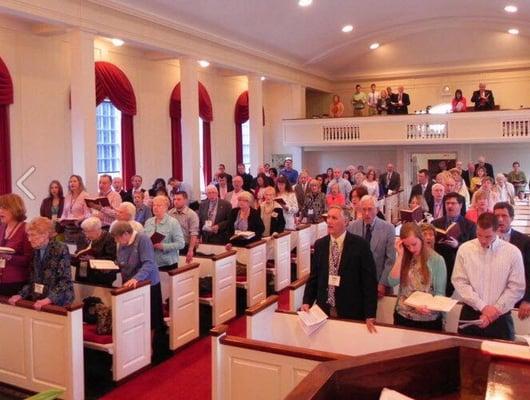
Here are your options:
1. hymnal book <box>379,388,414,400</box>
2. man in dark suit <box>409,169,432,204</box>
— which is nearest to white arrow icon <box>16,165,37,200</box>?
man in dark suit <box>409,169,432,204</box>

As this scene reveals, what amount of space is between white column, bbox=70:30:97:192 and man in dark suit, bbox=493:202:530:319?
6.02 metres

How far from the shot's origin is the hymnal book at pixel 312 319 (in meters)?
4.00

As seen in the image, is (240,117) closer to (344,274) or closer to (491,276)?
(344,274)

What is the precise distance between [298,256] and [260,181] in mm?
2110

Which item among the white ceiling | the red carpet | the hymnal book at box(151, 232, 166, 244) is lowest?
the red carpet

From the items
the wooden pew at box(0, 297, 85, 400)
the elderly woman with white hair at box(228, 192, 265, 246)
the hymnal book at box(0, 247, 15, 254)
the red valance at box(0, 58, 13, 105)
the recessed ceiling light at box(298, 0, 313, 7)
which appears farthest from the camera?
the recessed ceiling light at box(298, 0, 313, 7)

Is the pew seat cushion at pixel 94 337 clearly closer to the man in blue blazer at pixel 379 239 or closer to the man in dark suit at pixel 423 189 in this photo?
the man in blue blazer at pixel 379 239

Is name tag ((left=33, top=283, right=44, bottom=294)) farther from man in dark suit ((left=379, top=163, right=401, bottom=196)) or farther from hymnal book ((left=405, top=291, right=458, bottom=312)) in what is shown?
man in dark suit ((left=379, top=163, right=401, bottom=196))

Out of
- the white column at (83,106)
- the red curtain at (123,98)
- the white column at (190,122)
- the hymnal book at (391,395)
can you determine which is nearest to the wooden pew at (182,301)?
the white column at (83,106)

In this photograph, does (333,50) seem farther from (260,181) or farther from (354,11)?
(260,181)

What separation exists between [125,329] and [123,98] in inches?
295

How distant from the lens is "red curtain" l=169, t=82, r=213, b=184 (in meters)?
13.3

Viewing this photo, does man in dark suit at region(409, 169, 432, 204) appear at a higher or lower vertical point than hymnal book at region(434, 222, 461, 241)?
higher

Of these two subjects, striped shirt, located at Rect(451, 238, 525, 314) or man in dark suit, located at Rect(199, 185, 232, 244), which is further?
man in dark suit, located at Rect(199, 185, 232, 244)
